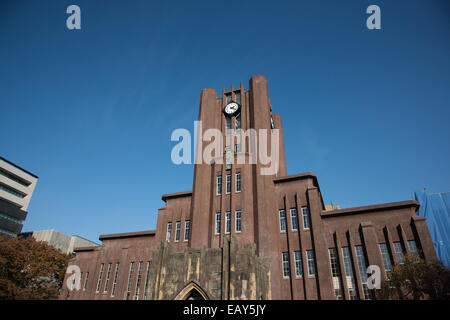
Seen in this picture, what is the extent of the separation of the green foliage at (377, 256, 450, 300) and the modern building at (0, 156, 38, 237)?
6562 centimetres

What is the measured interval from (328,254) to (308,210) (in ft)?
13.7

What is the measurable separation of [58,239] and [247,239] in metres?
64.8

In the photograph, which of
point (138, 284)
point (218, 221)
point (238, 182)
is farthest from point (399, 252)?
point (138, 284)

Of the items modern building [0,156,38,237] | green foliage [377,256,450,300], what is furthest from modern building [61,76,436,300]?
modern building [0,156,38,237]

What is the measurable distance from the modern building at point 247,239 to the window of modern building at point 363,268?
0.08 m

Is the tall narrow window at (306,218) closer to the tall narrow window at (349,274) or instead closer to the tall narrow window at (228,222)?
the tall narrow window at (349,274)

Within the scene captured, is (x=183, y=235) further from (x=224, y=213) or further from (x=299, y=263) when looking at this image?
(x=299, y=263)

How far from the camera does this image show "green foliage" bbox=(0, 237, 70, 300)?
33.1 metres

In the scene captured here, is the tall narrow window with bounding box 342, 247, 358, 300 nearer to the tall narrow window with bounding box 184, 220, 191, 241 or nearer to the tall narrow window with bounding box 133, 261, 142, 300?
the tall narrow window with bounding box 184, 220, 191, 241

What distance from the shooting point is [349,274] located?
888 inches

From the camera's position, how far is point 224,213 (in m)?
27.8

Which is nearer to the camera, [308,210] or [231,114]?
[308,210]

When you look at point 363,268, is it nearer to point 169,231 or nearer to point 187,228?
point 187,228
